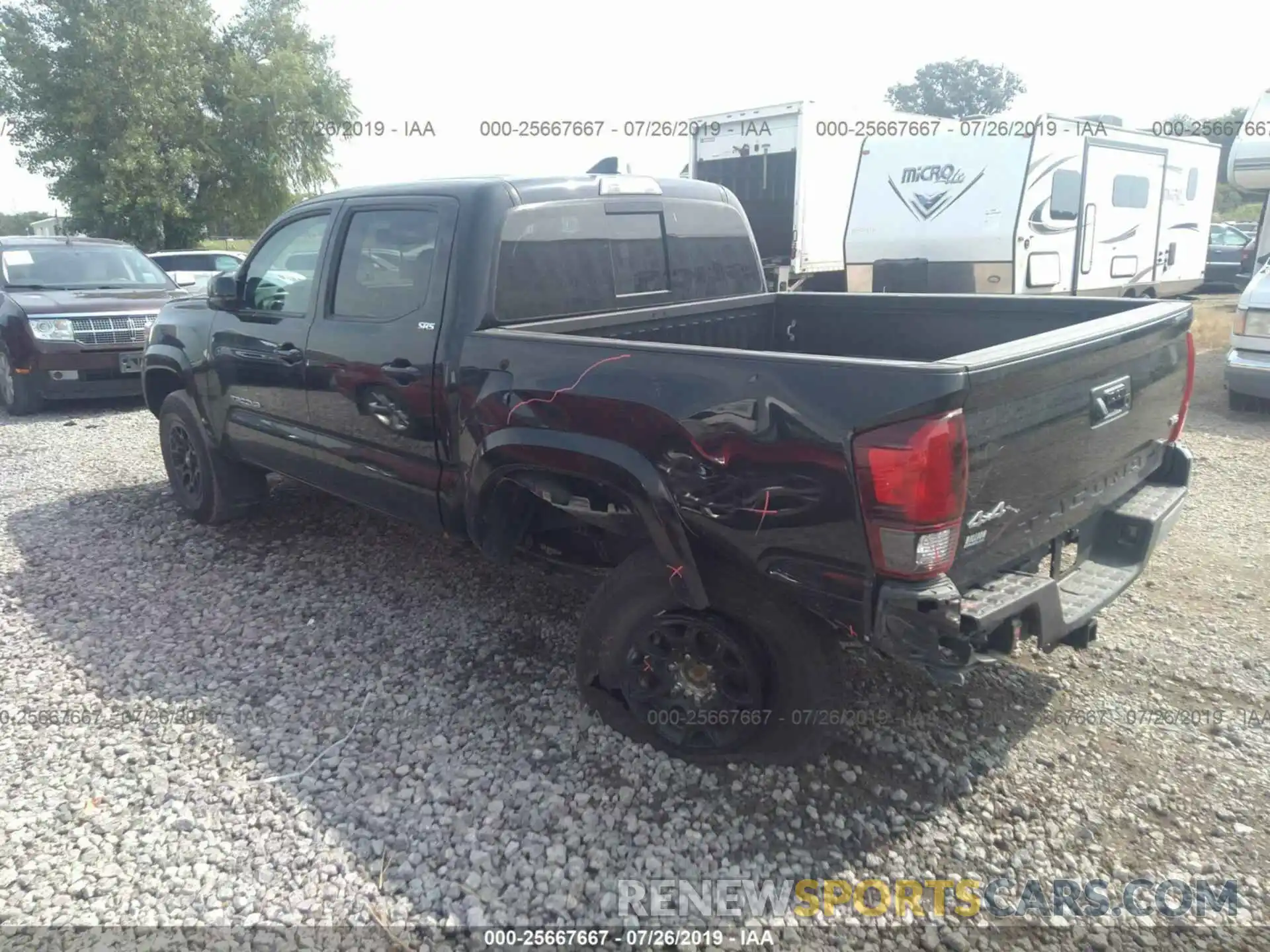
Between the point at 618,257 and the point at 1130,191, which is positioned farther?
the point at 1130,191

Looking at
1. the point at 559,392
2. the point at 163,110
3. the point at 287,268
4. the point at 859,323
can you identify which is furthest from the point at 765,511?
the point at 163,110

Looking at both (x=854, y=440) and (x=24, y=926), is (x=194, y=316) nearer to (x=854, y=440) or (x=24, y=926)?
(x=24, y=926)

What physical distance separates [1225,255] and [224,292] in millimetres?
19779

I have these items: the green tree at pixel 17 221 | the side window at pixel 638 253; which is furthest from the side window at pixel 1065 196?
the green tree at pixel 17 221

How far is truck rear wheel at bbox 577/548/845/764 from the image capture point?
2.93 metres

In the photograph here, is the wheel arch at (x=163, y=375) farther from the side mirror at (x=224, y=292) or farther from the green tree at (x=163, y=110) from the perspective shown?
the green tree at (x=163, y=110)

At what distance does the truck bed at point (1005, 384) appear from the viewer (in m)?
2.49

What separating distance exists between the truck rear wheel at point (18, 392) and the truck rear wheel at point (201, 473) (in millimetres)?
4346

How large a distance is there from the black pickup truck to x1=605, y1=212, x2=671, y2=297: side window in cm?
1

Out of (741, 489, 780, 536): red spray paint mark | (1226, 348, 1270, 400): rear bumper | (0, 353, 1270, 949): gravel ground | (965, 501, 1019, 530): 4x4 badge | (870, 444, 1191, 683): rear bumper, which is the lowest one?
(0, 353, 1270, 949): gravel ground

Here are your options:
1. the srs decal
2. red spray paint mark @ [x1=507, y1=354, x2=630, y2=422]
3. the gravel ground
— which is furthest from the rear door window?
the srs decal

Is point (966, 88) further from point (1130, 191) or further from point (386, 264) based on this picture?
point (386, 264)

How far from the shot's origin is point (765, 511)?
2.71m

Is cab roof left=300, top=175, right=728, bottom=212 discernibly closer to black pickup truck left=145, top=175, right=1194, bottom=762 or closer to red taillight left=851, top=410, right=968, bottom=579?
black pickup truck left=145, top=175, right=1194, bottom=762
